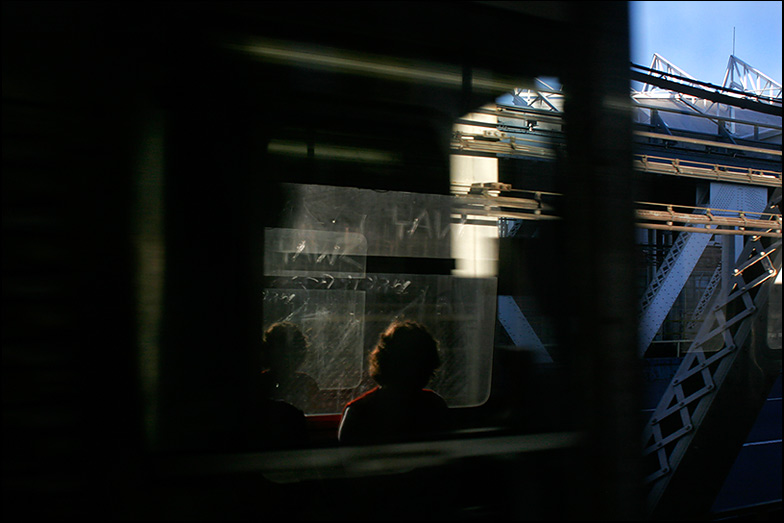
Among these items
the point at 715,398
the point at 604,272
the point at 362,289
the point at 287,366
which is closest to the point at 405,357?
the point at 362,289

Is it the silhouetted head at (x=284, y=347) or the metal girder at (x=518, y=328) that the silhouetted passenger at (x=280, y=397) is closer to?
the silhouetted head at (x=284, y=347)

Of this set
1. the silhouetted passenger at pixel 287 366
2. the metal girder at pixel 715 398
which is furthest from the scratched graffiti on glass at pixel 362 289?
the metal girder at pixel 715 398

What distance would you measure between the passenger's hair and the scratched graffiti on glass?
23 millimetres

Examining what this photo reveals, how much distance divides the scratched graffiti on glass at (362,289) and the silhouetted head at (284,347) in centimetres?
2

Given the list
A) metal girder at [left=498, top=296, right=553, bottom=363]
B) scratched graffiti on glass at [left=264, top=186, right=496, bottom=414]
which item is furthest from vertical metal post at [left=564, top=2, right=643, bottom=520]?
scratched graffiti on glass at [left=264, top=186, right=496, bottom=414]

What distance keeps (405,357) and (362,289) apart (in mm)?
232

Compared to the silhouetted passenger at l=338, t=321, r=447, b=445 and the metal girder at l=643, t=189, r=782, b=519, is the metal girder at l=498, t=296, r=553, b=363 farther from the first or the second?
the metal girder at l=643, t=189, r=782, b=519

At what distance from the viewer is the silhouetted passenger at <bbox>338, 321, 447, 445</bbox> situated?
4.83 ft

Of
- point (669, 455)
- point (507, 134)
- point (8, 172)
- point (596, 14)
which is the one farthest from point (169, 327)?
point (669, 455)

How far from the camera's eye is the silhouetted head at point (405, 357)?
1.63 meters

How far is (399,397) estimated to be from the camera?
160 cm

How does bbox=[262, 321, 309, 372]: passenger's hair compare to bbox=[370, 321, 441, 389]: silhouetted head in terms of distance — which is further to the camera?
bbox=[370, 321, 441, 389]: silhouetted head

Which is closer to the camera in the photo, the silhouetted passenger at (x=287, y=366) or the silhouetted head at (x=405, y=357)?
the silhouetted passenger at (x=287, y=366)

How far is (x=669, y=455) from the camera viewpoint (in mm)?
4828
